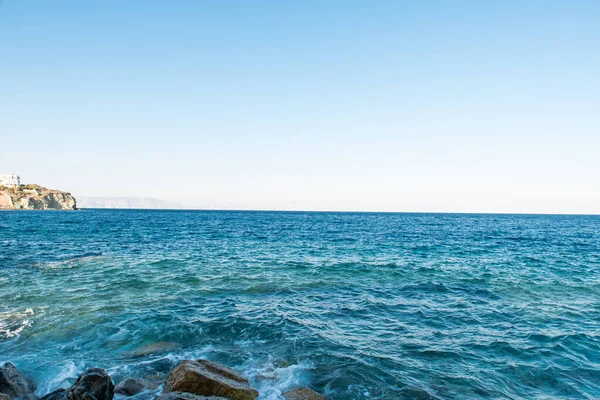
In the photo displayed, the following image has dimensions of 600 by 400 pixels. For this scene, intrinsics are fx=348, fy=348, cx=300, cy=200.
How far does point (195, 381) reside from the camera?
9.75m

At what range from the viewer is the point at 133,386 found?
412 inches

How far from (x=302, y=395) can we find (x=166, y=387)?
13.2ft

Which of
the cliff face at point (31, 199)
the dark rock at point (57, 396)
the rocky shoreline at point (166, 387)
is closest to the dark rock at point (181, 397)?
the rocky shoreline at point (166, 387)

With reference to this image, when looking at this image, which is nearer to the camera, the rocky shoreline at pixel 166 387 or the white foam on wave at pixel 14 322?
the rocky shoreline at pixel 166 387

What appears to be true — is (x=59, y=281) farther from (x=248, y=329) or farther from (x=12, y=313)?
(x=248, y=329)

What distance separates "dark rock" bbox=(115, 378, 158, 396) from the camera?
1024 cm

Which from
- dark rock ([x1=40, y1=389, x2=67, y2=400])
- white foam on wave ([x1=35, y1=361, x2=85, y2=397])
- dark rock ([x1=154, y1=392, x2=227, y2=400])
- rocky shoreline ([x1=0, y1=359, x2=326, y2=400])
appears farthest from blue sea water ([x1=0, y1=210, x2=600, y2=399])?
dark rock ([x1=154, y1=392, x2=227, y2=400])

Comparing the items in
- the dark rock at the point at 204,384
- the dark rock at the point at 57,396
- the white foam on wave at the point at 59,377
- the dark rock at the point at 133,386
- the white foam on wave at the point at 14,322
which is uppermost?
the dark rock at the point at 204,384

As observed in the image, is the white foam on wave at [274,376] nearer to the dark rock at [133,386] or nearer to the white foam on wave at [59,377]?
the dark rock at [133,386]

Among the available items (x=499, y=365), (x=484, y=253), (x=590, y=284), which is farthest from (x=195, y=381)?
(x=484, y=253)

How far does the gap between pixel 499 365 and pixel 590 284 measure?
1856 centimetres

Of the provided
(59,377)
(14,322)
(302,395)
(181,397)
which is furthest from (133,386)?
(14,322)

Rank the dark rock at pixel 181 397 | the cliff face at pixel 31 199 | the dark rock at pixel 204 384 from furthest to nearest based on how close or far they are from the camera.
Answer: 1. the cliff face at pixel 31 199
2. the dark rock at pixel 204 384
3. the dark rock at pixel 181 397

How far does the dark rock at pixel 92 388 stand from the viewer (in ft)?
29.4
